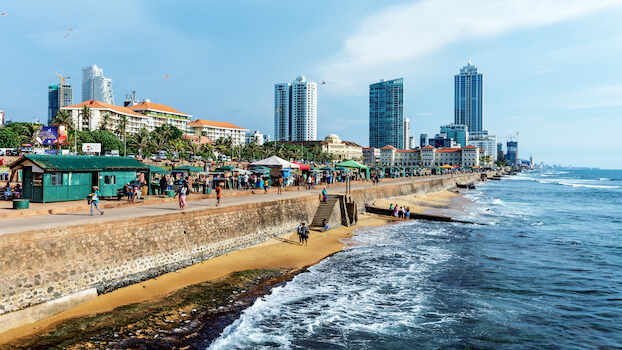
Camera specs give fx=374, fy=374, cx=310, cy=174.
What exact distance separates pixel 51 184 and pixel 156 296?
10.2 meters

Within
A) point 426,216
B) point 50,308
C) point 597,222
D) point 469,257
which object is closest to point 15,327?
point 50,308

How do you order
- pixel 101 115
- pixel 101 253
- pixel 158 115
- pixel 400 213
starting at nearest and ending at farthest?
pixel 101 253
pixel 400 213
pixel 101 115
pixel 158 115

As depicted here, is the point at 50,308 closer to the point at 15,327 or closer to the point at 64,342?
the point at 15,327

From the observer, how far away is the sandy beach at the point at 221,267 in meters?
11.1

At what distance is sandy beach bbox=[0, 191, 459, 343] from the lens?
11.1 metres

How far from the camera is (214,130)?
540ft

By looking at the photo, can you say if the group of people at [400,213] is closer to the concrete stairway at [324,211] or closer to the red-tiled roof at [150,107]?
the concrete stairway at [324,211]

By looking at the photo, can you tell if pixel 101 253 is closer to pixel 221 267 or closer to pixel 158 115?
pixel 221 267

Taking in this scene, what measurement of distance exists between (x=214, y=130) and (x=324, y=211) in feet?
477

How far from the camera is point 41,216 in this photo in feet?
50.7

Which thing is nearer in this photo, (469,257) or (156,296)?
(156,296)

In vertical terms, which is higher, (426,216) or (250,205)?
(250,205)

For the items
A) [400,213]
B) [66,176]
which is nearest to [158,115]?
[400,213]

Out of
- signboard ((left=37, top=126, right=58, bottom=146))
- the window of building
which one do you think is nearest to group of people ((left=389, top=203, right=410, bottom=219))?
the window of building
